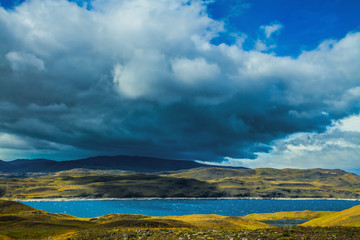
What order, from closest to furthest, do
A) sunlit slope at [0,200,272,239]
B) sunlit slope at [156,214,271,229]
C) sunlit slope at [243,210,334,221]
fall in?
1. sunlit slope at [0,200,272,239]
2. sunlit slope at [156,214,271,229]
3. sunlit slope at [243,210,334,221]

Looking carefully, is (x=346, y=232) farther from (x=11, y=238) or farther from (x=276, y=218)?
(x=276, y=218)

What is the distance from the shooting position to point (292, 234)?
33844mm

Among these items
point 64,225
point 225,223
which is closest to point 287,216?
point 225,223

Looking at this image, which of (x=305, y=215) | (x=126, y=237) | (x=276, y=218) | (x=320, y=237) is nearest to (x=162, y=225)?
(x=126, y=237)

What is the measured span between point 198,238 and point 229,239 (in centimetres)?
404

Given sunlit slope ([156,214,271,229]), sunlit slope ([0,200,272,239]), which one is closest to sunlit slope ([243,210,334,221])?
sunlit slope ([156,214,271,229])

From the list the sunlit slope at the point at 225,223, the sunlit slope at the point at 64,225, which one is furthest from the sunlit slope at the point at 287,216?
the sunlit slope at the point at 64,225

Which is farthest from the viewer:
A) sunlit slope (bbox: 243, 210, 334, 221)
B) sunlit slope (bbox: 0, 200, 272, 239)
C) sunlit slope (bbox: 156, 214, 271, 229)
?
sunlit slope (bbox: 243, 210, 334, 221)

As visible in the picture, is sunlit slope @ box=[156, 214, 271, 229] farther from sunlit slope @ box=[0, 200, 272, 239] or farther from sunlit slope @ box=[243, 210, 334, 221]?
sunlit slope @ box=[243, 210, 334, 221]

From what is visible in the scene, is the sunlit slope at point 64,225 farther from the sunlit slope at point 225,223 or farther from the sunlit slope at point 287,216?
the sunlit slope at point 287,216

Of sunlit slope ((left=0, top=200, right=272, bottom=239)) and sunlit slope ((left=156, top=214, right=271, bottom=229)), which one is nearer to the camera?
sunlit slope ((left=0, top=200, right=272, bottom=239))

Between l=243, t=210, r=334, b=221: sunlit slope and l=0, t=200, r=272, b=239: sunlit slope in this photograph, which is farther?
l=243, t=210, r=334, b=221: sunlit slope

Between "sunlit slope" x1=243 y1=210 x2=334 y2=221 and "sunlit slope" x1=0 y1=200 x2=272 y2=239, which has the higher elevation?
"sunlit slope" x1=0 y1=200 x2=272 y2=239

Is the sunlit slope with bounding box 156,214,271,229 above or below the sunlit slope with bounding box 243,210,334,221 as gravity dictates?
above
